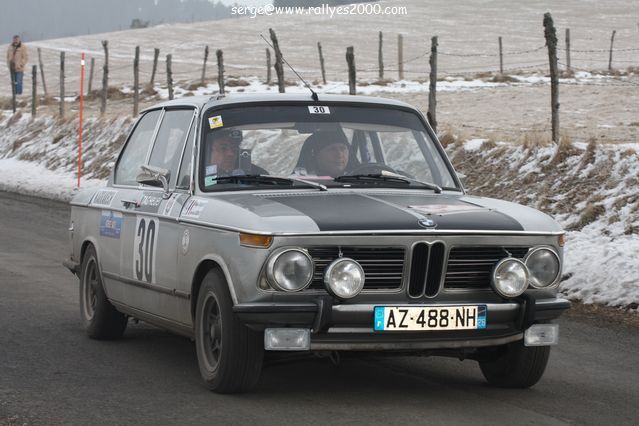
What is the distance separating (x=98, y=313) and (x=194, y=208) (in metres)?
1.85

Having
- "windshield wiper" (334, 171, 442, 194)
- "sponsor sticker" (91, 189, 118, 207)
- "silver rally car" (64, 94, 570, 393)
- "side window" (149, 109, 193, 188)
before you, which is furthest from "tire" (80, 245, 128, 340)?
"windshield wiper" (334, 171, 442, 194)

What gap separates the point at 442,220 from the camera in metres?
6.42

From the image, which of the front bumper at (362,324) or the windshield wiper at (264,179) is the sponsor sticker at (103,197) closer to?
the windshield wiper at (264,179)

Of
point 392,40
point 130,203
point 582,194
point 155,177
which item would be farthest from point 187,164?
point 392,40

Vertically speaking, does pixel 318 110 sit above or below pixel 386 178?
above

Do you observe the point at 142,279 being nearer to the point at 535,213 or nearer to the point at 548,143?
the point at 535,213

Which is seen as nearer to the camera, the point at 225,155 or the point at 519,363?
the point at 519,363

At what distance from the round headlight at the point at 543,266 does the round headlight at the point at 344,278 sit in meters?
0.97

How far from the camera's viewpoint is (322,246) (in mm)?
6180

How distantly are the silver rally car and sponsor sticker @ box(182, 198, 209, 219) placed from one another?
1 centimetres

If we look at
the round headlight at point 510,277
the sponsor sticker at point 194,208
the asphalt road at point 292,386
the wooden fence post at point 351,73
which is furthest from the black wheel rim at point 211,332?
the wooden fence post at point 351,73

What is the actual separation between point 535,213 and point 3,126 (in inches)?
1303

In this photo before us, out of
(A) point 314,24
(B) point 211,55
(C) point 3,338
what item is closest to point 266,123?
(C) point 3,338

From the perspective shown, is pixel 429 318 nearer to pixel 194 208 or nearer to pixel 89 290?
pixel 194 208
